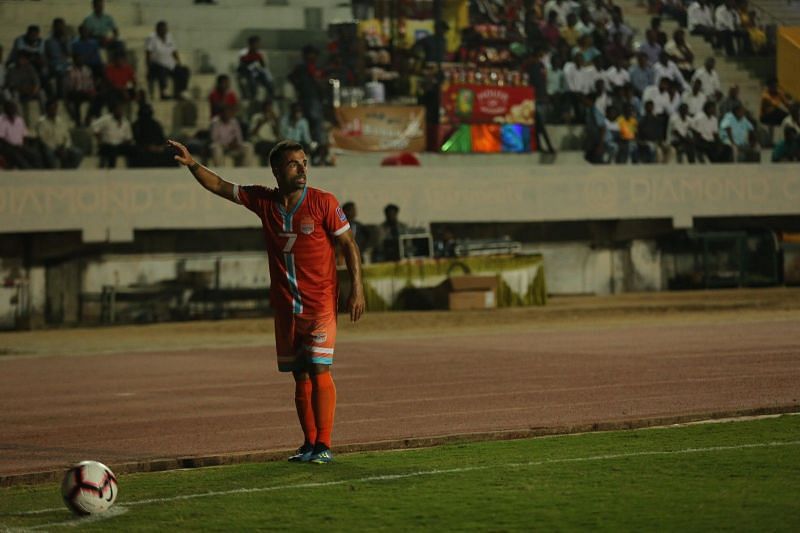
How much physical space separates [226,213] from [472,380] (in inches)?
511

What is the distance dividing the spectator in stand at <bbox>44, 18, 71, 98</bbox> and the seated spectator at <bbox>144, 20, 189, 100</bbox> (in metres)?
1.81

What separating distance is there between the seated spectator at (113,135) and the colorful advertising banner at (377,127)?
398 cm

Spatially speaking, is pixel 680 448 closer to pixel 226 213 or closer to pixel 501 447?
pixel 501 447

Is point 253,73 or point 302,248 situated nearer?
point 302,248

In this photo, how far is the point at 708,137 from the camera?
104 feet

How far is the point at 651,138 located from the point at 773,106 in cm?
345

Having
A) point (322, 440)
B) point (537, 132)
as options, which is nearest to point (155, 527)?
point (322, 440)

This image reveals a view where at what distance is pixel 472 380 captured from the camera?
15617 millimetres

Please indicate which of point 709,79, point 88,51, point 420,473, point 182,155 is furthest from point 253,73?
point 420,473

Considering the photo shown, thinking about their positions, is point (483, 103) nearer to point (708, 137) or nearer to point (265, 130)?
point (265, 130)

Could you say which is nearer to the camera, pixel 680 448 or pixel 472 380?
pixel 680 448

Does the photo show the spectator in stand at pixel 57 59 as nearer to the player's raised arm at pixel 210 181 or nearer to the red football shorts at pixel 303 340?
the player's raised arm at pixel 210 181

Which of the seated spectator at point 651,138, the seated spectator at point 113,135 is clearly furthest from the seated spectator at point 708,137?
the seated spectator at point 113,135

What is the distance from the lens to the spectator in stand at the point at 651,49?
32625mm
